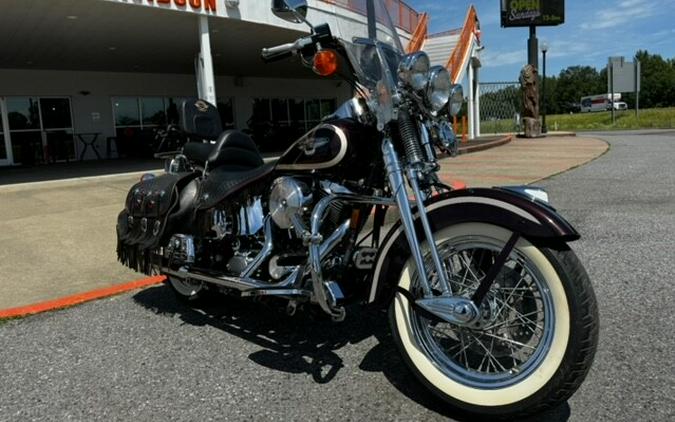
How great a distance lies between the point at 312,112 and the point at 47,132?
11782 mm

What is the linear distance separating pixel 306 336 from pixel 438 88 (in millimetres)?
1704

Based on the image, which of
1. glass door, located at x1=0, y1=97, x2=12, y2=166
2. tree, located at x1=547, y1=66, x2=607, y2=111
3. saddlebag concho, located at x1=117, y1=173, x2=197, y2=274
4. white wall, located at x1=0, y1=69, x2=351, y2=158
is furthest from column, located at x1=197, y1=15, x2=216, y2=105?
tree, located at x1=547, y1=66, x2=607, y2=111

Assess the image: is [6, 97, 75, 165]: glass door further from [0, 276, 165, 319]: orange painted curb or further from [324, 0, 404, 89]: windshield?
[324, 0, 404, 89]: windshield

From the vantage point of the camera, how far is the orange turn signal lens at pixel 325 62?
8.70ft

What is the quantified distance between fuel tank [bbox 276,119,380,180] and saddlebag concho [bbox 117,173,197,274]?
121 centimetres

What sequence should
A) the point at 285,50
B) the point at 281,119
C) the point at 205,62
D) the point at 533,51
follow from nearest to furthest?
1. the point at 285,50
2. the point at 205,62
3. the point at 281,119
4. the point at 533,51

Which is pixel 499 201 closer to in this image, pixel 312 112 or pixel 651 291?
pixel 651 291

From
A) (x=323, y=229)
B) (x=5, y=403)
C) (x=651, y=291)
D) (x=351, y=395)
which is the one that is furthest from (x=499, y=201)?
(x=5, y=403)

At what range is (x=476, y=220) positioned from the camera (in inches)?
92.0

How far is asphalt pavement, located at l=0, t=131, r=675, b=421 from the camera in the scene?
254 cm

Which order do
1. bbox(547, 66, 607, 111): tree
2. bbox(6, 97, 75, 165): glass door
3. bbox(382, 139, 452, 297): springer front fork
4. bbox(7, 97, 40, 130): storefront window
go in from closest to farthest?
bbox(382, 139, 452, 297): springer front fork < bbox(7, 97, 40, 130): storefront window < bbox(6, 97, 75, 165): glass door < bbox(547, 66, 607, 111): tree

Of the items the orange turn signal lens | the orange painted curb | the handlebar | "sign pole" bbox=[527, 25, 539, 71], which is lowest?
the orange painted curb

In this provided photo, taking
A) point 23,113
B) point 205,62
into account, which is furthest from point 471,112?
point 23,113

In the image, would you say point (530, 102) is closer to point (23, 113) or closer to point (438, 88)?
point (23, 113)
